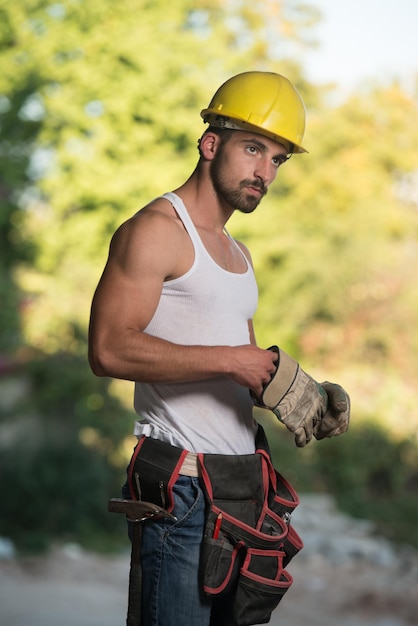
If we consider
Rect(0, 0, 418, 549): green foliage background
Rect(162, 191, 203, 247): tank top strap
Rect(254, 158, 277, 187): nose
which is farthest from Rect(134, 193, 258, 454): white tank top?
Rect(0, 0, 418, 549): green foliage background

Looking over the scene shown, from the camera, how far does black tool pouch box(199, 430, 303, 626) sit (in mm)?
2416

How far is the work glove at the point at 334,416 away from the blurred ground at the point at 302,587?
4.48 metres

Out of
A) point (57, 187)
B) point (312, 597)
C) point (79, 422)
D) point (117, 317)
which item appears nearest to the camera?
point (117, 317)

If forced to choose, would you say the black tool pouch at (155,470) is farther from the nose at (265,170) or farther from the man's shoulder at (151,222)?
the nose at (265,170)

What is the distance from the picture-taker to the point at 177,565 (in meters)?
2.40

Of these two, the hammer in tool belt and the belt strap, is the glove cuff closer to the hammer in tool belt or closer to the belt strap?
the belt strap

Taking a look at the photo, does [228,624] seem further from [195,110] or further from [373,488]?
[195,110]

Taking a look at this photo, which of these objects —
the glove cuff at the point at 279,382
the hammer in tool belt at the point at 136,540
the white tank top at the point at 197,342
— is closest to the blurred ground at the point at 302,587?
the hammer in tool belt at the point at 136,540

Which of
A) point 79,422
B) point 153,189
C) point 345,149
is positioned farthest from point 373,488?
point 345,149

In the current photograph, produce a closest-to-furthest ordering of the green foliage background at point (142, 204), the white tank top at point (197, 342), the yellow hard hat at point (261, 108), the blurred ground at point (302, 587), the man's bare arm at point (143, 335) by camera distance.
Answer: the man's bare arm at point (143, 335) < the white tank top at point (197, 342) < the yellow hard hat at point (261, 108) < the blurred ground at point (302, 587) < the green foliage background at point (142, 204)

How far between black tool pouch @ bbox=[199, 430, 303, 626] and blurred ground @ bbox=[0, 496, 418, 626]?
4363mm

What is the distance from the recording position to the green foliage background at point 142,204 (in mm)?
9930

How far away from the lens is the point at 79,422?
9.94 metres

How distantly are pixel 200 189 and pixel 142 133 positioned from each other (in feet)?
40.1
